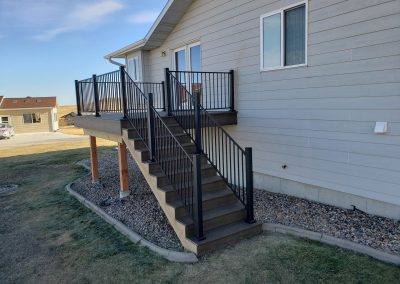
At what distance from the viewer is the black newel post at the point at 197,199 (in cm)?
373

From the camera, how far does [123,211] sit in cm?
580

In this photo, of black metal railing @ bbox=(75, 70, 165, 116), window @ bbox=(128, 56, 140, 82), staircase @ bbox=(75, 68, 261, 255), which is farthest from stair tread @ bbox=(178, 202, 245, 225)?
window @ bbox=(128, 56, 140, 82)

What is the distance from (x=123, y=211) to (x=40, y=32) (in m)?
29.3

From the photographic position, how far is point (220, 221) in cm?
430

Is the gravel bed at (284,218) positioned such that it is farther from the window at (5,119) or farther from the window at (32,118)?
the window at (5,119)

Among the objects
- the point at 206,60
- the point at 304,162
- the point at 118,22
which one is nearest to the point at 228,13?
the point at 206,60

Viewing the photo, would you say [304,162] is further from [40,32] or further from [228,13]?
[40,32]

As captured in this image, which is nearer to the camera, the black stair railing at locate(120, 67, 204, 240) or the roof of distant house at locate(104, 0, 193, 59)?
the black stair railing at locate(120, 67, 204, 240)

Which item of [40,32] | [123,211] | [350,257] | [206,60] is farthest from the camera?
[40,32]

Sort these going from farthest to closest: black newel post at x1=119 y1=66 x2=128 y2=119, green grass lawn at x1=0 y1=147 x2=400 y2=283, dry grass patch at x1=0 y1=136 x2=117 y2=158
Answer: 1. dry grass patch at x1=0 y1=136 x2=117 y2=158
2. black newel post at x1=119 y1=66 x2=128 y2=119
3. green grass lawn at x1=0 y1=147 x2=400 y2=283

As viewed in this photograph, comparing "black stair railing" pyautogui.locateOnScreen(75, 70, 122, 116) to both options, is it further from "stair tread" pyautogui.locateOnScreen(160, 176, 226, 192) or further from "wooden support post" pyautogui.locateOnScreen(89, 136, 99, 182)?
"stair tread" pyautogui.locateOnScreen(160, 176, 226, 192)

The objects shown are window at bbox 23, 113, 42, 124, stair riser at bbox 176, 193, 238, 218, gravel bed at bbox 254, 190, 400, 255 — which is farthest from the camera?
window at bbox 23, 113, 42, 124

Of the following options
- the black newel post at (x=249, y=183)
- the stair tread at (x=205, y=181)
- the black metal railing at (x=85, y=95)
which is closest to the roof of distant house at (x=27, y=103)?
the black metal railing at (x=85, y=95)

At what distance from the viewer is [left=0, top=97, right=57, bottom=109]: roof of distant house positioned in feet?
103
